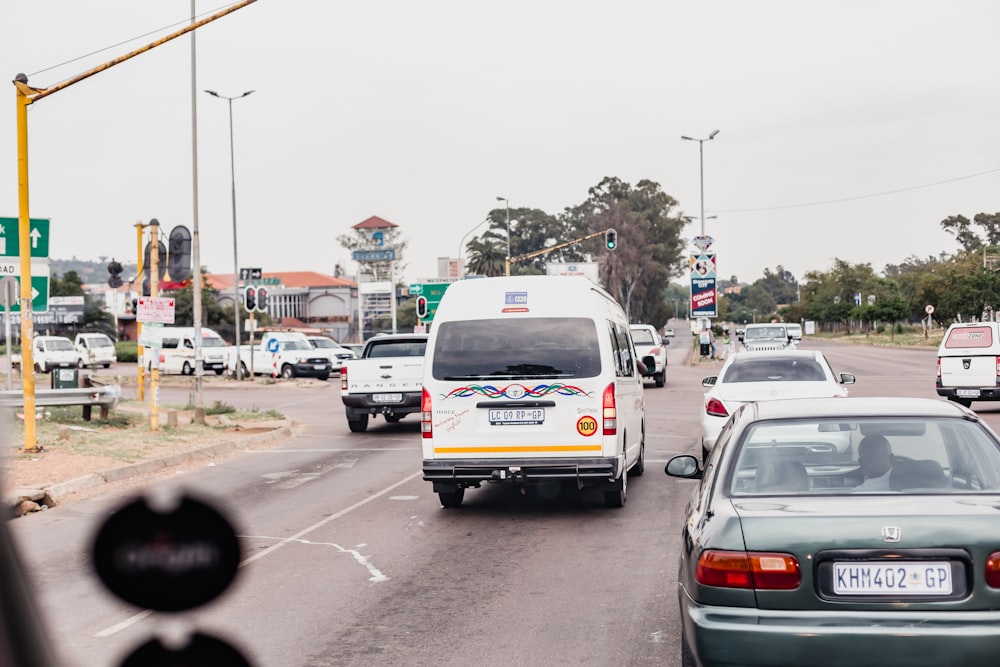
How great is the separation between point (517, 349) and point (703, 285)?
142 ft

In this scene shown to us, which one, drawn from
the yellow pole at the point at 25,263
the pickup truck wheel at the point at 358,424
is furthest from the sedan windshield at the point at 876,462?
the pickup truck wheel at the point at 358,424

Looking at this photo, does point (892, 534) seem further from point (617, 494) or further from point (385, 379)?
point (385, 379)

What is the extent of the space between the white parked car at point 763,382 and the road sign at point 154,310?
369 inches

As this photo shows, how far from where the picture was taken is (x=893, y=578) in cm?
484

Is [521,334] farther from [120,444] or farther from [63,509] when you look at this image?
[120,444]

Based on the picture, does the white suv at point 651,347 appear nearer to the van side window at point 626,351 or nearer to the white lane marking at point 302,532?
the van side window at point 626,351

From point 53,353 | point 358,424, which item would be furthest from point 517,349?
point 53,353

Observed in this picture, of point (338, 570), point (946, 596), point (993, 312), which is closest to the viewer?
point (946, 596)

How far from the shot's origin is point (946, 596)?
4.78m

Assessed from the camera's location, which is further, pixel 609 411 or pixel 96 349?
pixel 96 349

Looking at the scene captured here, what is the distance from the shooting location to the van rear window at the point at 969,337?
78.0 ft

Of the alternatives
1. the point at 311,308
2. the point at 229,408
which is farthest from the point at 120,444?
the point at 311,308

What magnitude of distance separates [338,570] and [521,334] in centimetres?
361

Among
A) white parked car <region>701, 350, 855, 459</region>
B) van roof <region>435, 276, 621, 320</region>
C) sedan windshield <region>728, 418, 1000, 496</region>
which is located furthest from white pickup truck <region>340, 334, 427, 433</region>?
sedan windshield <region>728, 418, 1000, 496</region>
